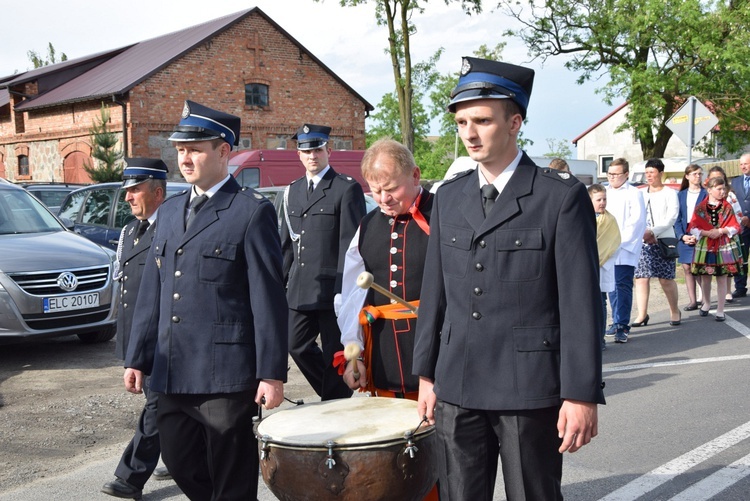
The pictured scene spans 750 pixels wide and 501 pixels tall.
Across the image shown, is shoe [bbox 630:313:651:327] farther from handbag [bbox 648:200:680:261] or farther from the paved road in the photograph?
the paved road

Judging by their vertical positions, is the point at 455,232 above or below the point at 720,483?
above

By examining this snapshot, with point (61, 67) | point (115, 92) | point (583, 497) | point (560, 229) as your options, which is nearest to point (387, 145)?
point (560, 229)

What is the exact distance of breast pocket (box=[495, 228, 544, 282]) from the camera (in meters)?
2.97

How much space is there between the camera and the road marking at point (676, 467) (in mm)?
4922

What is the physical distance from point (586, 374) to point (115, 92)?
34.0 m

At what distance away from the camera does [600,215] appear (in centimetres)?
929

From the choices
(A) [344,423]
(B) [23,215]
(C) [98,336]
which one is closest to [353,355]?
(A) [344,423]

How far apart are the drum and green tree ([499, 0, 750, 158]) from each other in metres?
29.8

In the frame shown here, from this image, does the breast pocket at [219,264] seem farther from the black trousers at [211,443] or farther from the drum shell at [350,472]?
the drum shell at [350,472]

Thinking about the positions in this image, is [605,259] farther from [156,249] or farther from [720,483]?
[156,249]

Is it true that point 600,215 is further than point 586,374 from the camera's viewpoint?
Yes

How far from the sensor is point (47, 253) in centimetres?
897

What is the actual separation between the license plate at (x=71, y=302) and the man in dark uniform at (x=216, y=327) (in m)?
5.26

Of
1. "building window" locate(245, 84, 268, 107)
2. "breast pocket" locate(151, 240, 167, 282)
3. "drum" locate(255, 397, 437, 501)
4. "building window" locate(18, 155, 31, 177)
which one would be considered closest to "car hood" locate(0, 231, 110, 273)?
"breast pocket" locate(151, 240, 167, 282)
